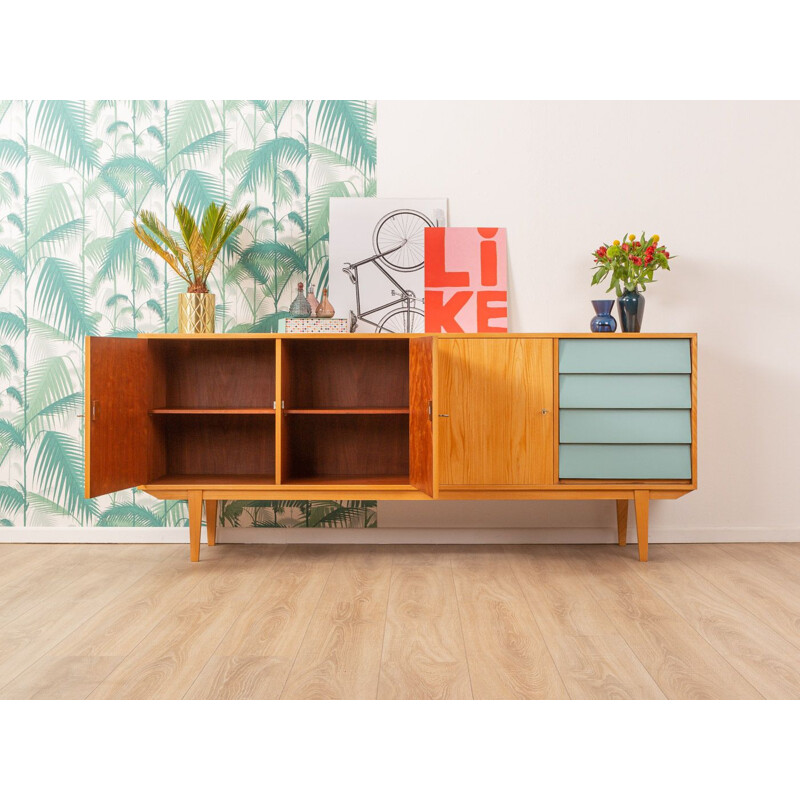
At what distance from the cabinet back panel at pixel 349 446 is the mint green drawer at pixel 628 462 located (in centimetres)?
80

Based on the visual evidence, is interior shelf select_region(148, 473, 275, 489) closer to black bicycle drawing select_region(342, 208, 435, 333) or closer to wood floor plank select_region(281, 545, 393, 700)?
wood floor plank select_region(281, 545, 393, 700)

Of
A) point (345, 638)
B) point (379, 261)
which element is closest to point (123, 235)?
point (379, 261)

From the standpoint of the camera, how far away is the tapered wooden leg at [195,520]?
10.0 ft

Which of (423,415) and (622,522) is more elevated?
(423,415)

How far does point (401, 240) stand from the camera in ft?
11.1

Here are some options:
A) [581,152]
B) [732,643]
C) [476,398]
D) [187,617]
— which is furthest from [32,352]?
[732,643]

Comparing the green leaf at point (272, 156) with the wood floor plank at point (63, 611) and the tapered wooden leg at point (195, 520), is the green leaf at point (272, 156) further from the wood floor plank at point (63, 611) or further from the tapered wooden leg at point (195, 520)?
the wood floor plank at point (63, 611)

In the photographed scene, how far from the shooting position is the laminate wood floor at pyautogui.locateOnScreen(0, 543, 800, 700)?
1809mm

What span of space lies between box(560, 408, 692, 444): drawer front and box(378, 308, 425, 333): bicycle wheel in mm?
797

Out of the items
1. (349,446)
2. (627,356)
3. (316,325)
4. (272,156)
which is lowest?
(349,446)

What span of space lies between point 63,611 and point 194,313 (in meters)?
1.35

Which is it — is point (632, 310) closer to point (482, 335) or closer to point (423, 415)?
point (482, 335)

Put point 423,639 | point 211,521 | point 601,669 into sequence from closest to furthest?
1. point 601,669
2. point 423,639
3. point 211,521
